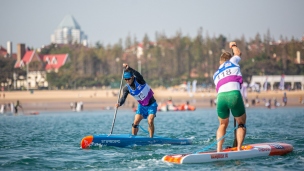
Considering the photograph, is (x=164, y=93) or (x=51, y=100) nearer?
(x=51, y=100)

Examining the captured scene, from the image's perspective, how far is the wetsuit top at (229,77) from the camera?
15320 millimetres

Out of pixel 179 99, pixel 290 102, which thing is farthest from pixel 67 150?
pixel 179 99

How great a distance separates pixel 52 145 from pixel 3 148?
1.76 meters

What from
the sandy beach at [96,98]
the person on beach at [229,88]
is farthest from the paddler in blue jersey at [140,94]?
the sandy beach at [96,98]

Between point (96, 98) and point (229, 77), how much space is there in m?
82.3

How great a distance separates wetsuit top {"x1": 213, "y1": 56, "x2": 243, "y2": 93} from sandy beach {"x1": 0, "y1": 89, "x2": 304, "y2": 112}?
6359 centimetres

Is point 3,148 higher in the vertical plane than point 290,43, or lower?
lower

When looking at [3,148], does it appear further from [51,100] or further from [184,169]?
[51,100]

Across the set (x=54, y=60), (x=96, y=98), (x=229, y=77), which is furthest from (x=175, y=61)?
(x=229, y=77)

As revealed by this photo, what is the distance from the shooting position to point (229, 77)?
50.4 ft

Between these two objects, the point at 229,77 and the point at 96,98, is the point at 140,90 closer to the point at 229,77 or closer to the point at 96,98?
the point at 229,77

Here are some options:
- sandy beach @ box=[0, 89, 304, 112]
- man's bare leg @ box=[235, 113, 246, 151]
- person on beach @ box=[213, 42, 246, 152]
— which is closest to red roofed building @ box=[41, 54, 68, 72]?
sandy beach @ box=[0, 89, 304, 112]

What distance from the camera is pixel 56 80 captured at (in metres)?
123

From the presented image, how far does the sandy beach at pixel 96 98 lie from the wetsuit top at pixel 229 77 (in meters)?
63.6
